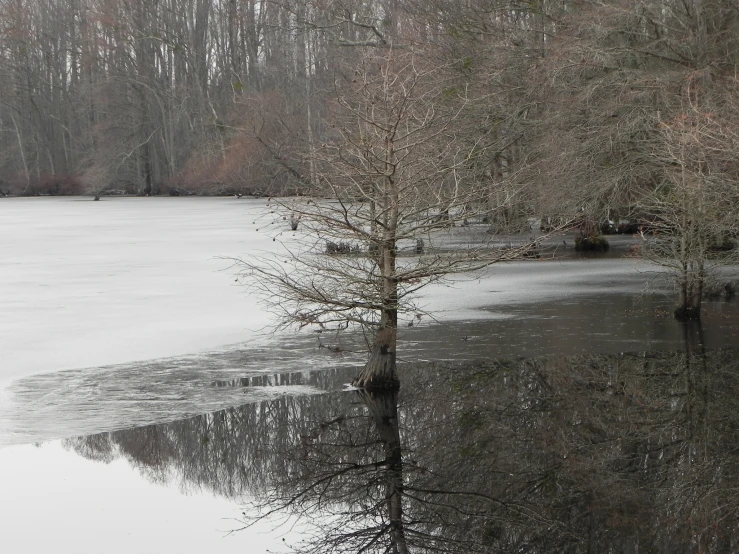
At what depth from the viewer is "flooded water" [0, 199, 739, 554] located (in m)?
Result: 7.82

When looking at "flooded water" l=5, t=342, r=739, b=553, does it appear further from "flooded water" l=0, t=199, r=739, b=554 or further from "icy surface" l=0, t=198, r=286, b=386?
"icy surface" l=0, t=198, r=286, b=386

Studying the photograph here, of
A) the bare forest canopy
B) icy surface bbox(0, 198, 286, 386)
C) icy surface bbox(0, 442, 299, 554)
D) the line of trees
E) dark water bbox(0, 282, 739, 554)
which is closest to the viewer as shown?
icy surface bbox(0, 442, 299, 554)

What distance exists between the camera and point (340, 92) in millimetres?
23828

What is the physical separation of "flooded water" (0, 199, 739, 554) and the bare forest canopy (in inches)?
93.0

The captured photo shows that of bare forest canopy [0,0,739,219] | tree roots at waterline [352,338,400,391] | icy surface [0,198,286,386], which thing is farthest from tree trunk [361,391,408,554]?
icy surface [0,198,286,386]

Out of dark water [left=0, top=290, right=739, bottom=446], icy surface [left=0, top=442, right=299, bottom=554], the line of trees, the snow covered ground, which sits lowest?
icy surface [left=0, top=442, right=299, bottom=554]

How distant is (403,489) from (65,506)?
2706mm

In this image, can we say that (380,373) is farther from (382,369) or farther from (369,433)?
(369,433)

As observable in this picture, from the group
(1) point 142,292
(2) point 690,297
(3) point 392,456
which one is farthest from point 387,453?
(1) point 142,292

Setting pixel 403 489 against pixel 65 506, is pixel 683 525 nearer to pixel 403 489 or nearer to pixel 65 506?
pixel 403 489

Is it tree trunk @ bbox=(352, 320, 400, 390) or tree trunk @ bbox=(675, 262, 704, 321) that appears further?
tree trunk @ bbox=(675, 262, 704, 321)

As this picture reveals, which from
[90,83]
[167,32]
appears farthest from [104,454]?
[90,83]

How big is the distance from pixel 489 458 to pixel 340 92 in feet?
51.4

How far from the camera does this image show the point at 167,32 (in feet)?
227
